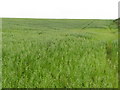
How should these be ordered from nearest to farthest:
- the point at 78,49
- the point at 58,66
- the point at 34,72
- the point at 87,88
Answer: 1. the point at 87,88
2. the point at 34,72
3. the point at 58,66
4. the point at 78,49

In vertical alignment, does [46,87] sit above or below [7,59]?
below

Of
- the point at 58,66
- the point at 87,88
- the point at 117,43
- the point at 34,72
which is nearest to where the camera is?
the point at 87,88

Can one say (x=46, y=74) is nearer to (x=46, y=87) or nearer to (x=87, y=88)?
(x=46, y=87)

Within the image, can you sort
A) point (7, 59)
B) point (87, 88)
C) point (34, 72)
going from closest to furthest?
1. point (87, 88)
2. point (34, 72)
3. point (7, 59)

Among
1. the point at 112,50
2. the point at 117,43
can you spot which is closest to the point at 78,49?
the point at 112,50

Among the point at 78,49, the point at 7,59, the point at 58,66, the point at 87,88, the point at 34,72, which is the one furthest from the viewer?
the point at 78,49

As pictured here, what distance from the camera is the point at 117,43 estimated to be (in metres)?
8.48

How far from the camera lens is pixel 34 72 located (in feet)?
16.9

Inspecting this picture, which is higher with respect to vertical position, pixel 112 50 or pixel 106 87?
pixel 112 50

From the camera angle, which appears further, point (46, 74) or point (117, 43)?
point (117, 43)

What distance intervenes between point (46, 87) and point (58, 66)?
119 centimetres

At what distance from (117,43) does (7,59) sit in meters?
4.47

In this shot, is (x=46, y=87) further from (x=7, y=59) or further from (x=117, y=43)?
(x=117, y=43)

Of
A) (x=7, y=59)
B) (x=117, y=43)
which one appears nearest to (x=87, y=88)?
(x=7, y=59)
